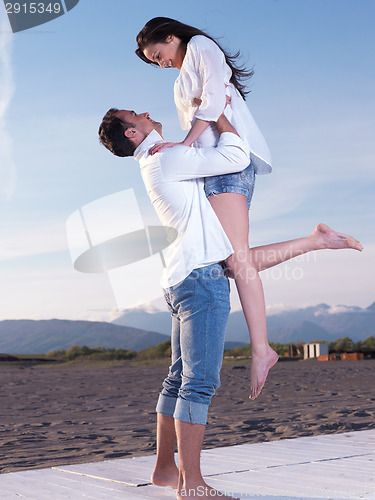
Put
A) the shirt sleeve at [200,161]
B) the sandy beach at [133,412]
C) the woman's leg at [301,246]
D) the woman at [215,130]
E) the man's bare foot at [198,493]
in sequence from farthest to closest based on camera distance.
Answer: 1. the sandy beach at [133,412]
2. the woman's leg at [301,246]
3. the woman at [215,130]
4. the shirt sleeve at [200,161]
5. the man's bare foot at [198,493]

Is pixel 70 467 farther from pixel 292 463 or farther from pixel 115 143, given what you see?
pixel 115 143

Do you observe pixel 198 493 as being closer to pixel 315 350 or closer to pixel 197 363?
pixel 197 363

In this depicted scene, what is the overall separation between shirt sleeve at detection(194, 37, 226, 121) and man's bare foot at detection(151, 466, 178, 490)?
4.70 feet

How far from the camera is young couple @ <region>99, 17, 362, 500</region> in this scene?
7.27 feet

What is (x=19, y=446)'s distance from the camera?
532 centimetres

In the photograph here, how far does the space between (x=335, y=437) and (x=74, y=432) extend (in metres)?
3.03

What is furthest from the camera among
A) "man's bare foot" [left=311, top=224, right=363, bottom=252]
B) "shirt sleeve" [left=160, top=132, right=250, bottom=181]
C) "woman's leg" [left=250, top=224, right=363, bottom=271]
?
"man's bare foot" [left=311, top=224, right=363, bottom=252]

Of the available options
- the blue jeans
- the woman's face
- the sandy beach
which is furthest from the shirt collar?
the sandy beach

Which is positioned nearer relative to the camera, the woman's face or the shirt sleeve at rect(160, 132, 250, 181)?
the shirt sleeve at rect(160, 132, 250, 181)

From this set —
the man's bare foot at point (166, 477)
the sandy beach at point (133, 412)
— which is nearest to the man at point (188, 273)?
the man's bare foot at point (166, 477)

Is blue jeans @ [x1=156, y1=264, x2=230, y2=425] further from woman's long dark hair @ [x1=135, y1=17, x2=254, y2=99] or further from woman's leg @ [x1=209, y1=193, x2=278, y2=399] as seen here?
woman's long dark hair @ [x1=135, y1=17, x2=254, y2=99]

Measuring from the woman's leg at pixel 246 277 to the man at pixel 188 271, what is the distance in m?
0.08

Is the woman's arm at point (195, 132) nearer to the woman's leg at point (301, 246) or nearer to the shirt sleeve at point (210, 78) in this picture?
the shirt sleeve at point (210, 78)

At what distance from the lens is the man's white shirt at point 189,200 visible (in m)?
2.27
